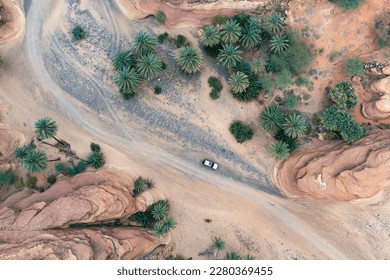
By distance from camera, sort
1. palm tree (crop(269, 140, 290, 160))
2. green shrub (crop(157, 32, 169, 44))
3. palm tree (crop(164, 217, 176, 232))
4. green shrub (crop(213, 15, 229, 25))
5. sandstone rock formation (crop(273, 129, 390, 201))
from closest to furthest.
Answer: sandstone rock formation (crop(273, 129, 390, 201)) → palm tree (crop(164, 217, 176, 232)) → palm tree (crop(269, 140, 290, 160)) → green shrub (crop(213, 15, 229, 25)) → green shrub (crop(157, 32, 169, 44))

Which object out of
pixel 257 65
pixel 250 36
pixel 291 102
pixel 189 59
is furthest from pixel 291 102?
pixel 189 59

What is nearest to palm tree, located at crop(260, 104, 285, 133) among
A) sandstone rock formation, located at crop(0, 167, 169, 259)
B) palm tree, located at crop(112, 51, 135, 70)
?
sandstone rock formation, located at crop(0, 167, 169, 259)

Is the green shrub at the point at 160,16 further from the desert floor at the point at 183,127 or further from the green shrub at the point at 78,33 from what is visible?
the green shrub at the point at 78,33

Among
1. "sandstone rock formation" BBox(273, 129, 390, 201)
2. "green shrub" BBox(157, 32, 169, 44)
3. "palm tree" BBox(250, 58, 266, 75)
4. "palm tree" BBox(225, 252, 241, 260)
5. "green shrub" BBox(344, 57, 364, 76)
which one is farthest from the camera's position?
"green shrub" BBox(157, 32, 169, 44)

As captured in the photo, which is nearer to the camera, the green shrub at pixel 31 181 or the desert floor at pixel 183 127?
the green shrub at pixel 31 181

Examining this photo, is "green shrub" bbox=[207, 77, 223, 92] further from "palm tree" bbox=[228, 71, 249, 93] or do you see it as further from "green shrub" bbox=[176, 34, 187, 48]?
"green shrub" bbox=[176, 34, 187, 48]

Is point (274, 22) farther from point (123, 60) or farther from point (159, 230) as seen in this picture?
point (159, 230)

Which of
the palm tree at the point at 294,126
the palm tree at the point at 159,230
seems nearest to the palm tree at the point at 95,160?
the palm tree at the point at 159,230
